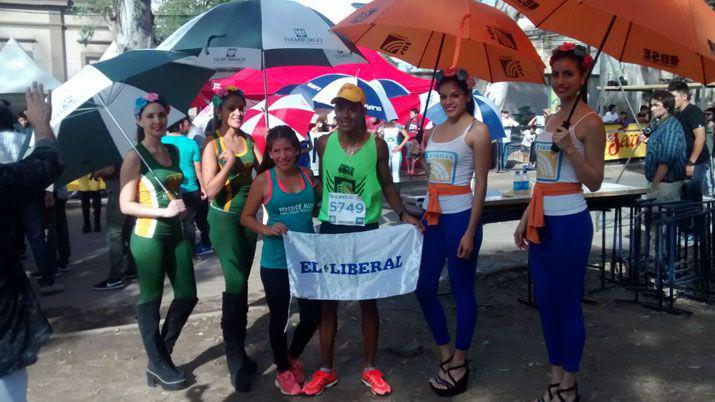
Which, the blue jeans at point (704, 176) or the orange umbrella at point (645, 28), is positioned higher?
Answer: the orange umbrella at point (645, 28)

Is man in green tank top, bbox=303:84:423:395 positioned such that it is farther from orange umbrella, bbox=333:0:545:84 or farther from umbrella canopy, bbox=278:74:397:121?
umbrella canopy, bbox=278:74:397:121

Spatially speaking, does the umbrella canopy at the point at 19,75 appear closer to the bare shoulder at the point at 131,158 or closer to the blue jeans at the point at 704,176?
the bare shoulder at the point at 131,158

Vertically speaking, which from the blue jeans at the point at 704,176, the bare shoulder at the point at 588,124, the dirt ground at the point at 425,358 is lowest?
the dirt ground at the point at 425,358

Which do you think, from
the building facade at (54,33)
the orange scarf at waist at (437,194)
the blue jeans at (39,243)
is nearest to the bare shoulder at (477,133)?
the orange scarf at waist at (437,194)

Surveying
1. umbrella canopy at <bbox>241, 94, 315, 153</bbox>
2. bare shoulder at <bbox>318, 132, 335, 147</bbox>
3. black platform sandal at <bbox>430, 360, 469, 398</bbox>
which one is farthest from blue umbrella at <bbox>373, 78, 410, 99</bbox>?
black platform sandal at <bbox>430, 360, 469, 398</bbox>

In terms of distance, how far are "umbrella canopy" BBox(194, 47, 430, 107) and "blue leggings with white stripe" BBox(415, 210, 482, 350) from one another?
7651mm

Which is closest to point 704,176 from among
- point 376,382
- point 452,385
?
point 452,385

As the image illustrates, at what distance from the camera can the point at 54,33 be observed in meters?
37.4

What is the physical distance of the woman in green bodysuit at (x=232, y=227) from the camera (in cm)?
464

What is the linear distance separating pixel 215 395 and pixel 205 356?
811 mm

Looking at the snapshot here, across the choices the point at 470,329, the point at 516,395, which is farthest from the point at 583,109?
the point at 516,395

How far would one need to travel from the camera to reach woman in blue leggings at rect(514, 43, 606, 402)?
3805 mm

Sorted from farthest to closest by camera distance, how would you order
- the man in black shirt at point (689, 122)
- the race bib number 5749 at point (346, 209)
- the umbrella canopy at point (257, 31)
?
the man in black shirt at point (689, 122) → the umbrella canopy at point (257, 31) → the race bib number 5749 at point (346, 209)

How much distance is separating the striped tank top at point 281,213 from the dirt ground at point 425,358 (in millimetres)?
992
